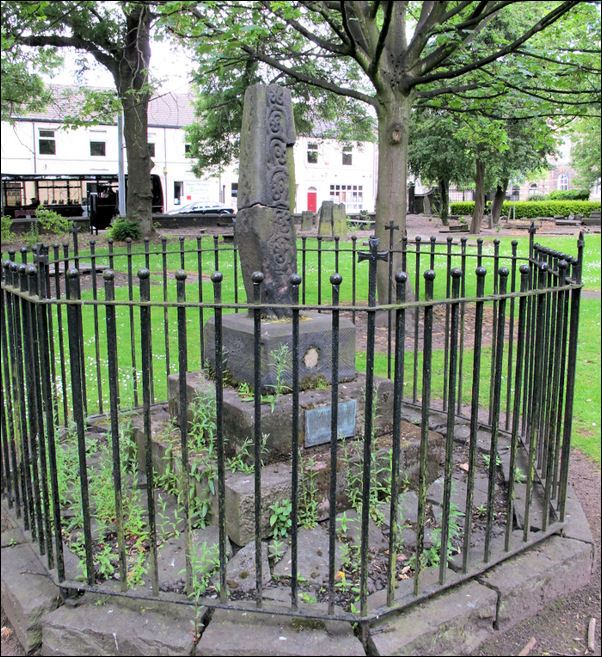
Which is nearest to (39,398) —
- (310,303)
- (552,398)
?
(552,398)

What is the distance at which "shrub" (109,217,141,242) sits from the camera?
19.0m

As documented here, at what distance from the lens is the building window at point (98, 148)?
45.0 metres

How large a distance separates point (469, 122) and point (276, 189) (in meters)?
7.52

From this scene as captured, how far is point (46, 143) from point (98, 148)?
364 centimetres

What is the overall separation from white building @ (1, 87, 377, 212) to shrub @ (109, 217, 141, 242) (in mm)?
22750

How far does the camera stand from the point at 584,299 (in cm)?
1124

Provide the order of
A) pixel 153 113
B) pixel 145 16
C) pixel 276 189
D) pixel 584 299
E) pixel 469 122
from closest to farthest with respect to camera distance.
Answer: pixel 276 189 → pixel 469 122 → pixel 584 299 → pixel 145 16 → pixel 153 113

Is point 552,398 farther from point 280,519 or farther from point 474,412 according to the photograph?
point 280,519

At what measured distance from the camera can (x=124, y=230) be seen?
19047 mm

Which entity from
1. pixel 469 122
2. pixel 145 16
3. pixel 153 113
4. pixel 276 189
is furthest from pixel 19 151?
pixel 276 189

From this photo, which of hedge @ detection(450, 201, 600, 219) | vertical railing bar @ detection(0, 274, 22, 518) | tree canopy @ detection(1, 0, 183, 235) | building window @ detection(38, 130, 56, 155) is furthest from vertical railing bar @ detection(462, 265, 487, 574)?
building window @ detection(38, 130, 56, 155)

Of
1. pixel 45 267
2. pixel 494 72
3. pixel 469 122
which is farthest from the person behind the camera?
pixel 469 122

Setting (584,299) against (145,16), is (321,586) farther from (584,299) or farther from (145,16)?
(145,16)

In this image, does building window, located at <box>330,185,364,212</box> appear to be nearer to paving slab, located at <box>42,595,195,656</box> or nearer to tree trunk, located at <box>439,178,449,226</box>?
tree trunk, located at <box>439,178,449,226</box>
